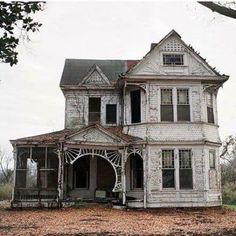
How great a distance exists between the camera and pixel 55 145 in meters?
20.2

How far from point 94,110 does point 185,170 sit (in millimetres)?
6844

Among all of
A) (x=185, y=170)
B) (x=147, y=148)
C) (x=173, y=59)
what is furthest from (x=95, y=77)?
(x=185, y=170)

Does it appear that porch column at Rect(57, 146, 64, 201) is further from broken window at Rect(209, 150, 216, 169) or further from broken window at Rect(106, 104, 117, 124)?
broken window at Rect(209, 150, 216, 169)

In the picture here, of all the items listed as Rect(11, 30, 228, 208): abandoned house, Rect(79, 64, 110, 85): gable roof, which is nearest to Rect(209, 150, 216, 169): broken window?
Rect(11, 30, 228, 208): abandoned house

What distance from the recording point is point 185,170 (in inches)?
819

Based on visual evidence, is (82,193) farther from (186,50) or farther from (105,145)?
(186,50)

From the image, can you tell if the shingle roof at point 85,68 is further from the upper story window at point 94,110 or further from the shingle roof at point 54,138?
the shingle roof at point 54,138

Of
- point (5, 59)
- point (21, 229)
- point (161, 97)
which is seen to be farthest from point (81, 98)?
point (5, 59)

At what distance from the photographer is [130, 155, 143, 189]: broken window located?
21.6 meters

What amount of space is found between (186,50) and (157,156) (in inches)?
252

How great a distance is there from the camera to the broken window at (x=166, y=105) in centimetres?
2123

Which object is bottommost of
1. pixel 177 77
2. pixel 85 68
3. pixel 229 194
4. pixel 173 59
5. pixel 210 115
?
pixel 229 194

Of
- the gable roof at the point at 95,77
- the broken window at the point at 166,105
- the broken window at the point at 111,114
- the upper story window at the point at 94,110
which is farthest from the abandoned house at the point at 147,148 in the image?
the gable roof at the point at 95,77

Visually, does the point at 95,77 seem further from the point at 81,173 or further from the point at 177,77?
the point at 81,173
